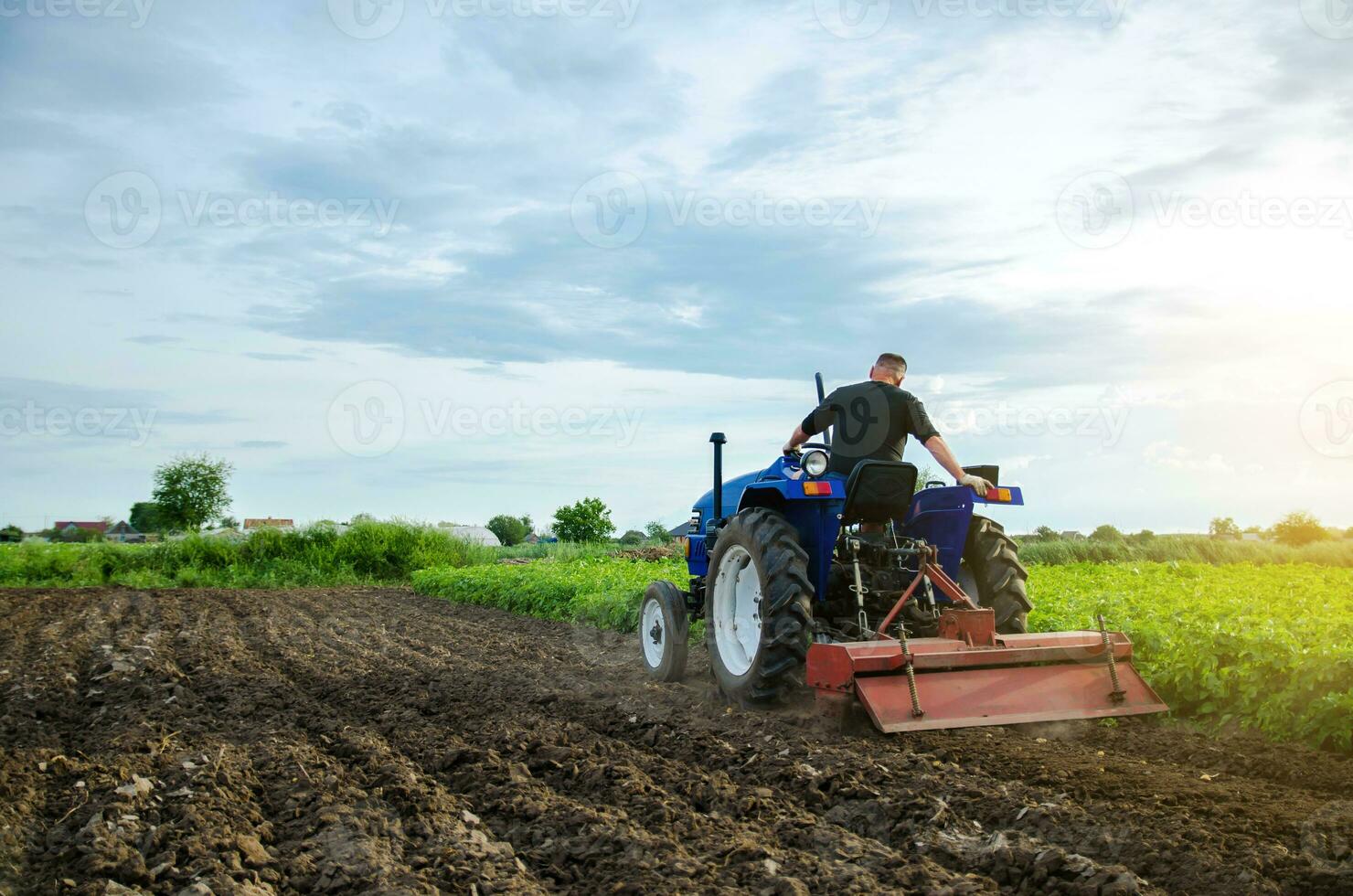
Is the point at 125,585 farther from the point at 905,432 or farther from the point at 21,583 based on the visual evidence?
the point at 905,432

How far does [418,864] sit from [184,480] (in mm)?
37387

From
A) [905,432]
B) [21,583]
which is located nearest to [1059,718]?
[905,432]

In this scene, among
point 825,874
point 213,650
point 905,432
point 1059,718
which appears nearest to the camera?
point 825,874

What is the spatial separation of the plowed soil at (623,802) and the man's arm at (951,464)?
1.35m

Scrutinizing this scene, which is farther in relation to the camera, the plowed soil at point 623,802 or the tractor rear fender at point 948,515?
the tractor rear fender at point 948,515

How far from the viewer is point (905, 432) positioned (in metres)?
6.03

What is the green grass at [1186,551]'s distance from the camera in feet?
58.0

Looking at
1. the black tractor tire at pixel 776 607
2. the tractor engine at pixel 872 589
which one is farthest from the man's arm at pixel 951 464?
the black tractor tire at pixel 776 607

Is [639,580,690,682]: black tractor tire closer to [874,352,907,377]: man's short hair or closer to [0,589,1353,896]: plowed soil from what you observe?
[0,589,1353,896]: plowed soil

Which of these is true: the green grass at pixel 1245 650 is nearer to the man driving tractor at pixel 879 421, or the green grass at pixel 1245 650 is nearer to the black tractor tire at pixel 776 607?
the man driving tractor at pixel 879 421

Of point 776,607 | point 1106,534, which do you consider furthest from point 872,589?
point 1106,534

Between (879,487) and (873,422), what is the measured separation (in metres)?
0.61

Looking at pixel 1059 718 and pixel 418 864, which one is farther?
pixel 1059 718

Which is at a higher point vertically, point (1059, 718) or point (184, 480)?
point (184, 480)
